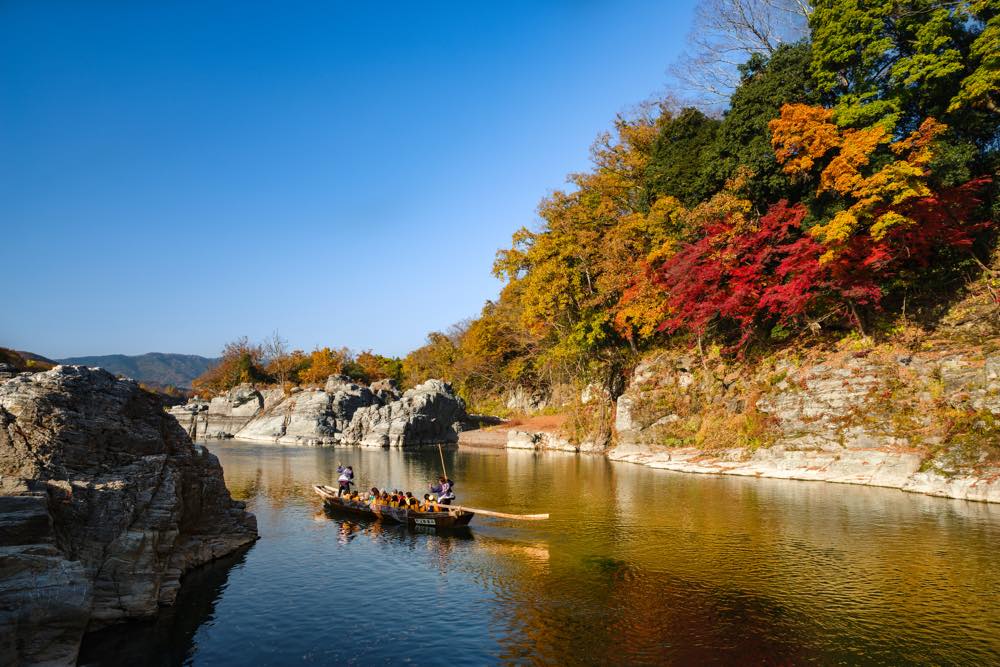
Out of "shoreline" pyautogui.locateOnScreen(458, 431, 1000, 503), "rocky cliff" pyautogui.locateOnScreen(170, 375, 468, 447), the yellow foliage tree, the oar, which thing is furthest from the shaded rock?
the oar

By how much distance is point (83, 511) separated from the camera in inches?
557

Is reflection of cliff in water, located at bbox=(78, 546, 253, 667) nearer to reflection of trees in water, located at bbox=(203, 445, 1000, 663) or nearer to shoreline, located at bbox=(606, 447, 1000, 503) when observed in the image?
reflection of trees in water, located at bbox=(203, 445, 1000, 663)

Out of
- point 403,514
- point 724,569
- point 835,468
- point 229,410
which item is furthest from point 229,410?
point 724,569

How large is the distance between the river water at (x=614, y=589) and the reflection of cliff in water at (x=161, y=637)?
55mm

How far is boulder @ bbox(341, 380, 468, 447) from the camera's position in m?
62.4

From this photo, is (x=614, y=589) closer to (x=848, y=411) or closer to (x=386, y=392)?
(x=848, y=411)

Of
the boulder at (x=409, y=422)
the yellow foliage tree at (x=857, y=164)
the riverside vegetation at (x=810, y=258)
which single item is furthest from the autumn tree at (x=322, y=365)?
the yellow foliage tree at (x=857, y=164)

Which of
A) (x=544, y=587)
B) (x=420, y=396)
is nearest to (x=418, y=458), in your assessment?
(x=420, y=396)

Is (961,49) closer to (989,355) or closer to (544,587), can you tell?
(989,355)

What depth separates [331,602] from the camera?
15.4 m

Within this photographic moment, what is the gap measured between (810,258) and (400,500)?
28.0m

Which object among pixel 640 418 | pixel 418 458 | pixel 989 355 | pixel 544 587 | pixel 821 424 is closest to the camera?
pixel 544 587

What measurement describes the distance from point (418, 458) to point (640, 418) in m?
20.0

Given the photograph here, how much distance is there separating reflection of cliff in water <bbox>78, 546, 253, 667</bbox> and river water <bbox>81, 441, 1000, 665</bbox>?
5 centimetres
